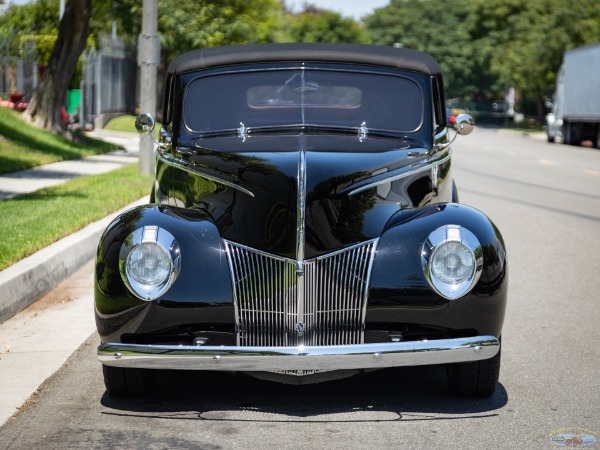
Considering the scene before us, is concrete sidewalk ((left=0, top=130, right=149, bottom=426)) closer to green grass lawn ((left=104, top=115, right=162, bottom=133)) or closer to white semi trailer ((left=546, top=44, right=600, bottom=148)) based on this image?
green grass lawn ((left=104, top=115, right=162, bottom=133))

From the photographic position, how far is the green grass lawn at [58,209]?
926 cm

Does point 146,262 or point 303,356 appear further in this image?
point 146,262

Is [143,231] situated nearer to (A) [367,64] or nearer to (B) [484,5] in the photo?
(A) [367,64]

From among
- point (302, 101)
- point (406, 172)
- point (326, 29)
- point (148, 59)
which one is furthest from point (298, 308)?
point (326, 29)

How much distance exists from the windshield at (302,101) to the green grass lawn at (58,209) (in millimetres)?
2237

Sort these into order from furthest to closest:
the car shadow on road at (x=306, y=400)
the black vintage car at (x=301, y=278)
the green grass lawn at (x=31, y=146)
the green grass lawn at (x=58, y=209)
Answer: the green grass lawn at (x=31, y=146)
the green grass lawn at (x=58, y=209)
the car shadow on road at (x=306, y=400)
the black vintage car at (x=301, y=278)

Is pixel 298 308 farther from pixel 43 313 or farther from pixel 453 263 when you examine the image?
pixel 43 313

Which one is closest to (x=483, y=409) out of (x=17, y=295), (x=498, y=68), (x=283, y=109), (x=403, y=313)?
(x=403, y=313)

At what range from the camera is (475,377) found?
219 inches

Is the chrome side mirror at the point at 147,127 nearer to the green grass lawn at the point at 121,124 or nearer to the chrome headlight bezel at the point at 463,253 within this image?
the chrome headlight bezel at the point at 463,253

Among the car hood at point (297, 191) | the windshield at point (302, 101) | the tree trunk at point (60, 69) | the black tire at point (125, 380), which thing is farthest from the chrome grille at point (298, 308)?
the tree trunk at point (60, 69)

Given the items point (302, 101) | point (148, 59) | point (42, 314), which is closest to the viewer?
point (302, 101)

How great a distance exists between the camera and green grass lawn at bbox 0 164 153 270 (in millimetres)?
9258

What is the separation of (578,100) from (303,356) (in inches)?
1440
